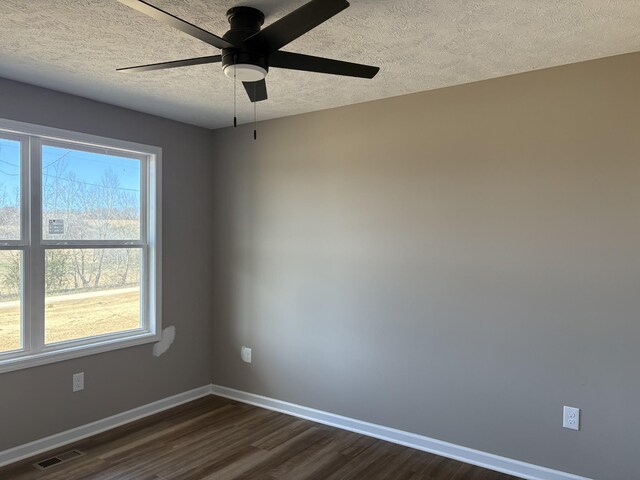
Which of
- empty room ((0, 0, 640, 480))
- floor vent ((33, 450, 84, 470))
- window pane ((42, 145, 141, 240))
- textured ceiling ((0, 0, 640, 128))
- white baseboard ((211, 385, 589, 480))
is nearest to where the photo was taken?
textured ceiling ((0, 0, 640, 128))

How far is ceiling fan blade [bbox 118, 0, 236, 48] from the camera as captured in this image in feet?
4.81

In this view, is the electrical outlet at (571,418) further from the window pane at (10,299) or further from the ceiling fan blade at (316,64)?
the window pane at (10,299)

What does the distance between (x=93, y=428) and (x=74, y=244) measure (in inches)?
53.6

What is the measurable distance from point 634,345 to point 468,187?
129 centimetres

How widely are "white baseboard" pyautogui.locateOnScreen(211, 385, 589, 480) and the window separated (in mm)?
1075

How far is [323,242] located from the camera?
3701 mm

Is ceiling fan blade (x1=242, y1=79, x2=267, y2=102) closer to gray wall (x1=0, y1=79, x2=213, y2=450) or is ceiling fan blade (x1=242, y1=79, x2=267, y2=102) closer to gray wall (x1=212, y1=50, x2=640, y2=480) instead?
gray wall (x1=212, y1=50, x2=640, y2=480)

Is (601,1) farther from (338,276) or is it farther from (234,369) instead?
(234,369)

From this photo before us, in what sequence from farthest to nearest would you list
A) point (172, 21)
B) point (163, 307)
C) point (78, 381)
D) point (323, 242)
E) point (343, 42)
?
point (163, 307)
point (323, 242)
point (78, 381)
point (343, 42)
point (172, 21)

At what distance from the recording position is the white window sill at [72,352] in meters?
3.01

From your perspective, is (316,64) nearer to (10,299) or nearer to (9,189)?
(9,189)

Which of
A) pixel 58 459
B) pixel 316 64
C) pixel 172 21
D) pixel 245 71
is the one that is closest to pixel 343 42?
pixel 316 64

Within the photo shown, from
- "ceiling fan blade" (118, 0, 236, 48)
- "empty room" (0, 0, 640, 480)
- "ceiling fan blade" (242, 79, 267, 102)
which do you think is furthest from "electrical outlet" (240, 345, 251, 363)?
"ceiling fan blade" (118, 0, 236, 48)

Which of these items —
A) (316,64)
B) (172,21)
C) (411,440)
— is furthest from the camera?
(411,440)
